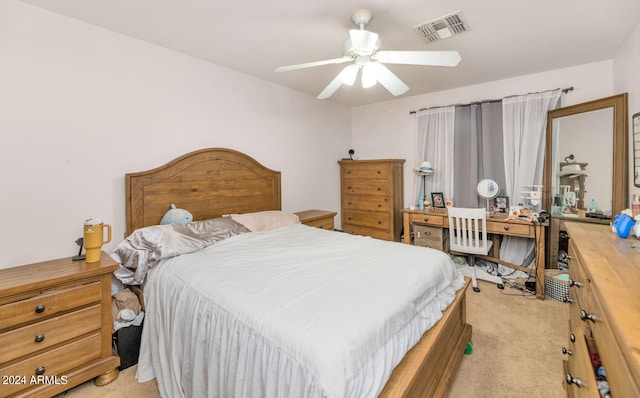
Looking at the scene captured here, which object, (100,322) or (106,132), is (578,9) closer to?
(106,132)

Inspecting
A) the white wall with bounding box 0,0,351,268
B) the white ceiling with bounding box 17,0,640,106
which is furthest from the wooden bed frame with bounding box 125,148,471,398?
the white ceiling with bounding box 17,0,640,106

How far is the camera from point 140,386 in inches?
69.1

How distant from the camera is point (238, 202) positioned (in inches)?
119

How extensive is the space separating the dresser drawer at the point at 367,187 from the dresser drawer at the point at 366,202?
0.06 metres

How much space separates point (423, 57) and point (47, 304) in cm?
263

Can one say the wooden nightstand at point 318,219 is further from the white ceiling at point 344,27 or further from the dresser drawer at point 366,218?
the white ceiling at point 344,27

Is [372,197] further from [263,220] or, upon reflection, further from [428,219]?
[263,220]

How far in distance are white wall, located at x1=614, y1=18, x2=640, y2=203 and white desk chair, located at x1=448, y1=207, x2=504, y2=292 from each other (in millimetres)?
1178

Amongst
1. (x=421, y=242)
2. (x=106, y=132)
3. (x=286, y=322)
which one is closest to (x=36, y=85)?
(x=106, y=132)

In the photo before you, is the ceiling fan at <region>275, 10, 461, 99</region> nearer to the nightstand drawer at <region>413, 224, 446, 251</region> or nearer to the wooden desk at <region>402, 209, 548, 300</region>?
the wooden desk at <region>402, 209, 548, 300</region>

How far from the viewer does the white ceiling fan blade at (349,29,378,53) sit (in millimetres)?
1708

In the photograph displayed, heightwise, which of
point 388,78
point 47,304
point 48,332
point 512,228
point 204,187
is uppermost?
point 388,78

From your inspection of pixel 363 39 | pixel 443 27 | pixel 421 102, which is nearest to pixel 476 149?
pixel 421 102

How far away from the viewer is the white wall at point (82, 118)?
6.03ft
